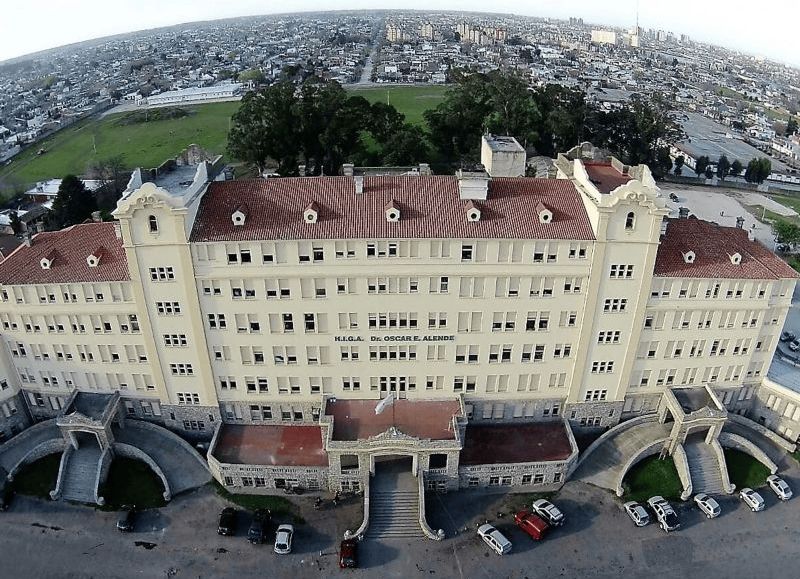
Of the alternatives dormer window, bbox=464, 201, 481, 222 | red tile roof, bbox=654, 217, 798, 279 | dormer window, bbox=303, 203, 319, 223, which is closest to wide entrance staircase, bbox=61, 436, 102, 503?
dormer window, bbox=303, 203, 319, 223

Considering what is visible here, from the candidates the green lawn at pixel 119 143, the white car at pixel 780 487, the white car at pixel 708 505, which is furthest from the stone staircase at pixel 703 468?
the green lawn at pixel 119 143

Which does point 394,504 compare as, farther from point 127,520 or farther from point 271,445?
point 127,520

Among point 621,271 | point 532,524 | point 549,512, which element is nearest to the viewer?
point 532,524

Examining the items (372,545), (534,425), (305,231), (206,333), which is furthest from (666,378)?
(206,333)

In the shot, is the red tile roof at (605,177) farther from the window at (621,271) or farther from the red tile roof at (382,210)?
the window at (621,271)

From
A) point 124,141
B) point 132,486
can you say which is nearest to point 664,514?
point 132,486

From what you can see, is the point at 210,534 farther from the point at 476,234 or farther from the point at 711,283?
the point at 711,283

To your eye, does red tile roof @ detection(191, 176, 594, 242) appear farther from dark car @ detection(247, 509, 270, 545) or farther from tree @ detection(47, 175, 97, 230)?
tree @ detection(47, 175, 97, 230)
